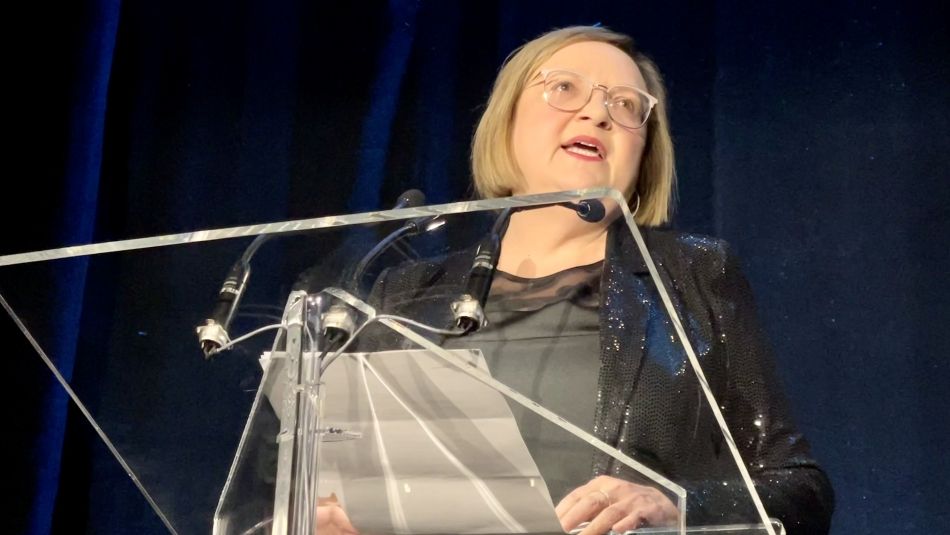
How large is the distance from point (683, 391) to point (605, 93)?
623mm

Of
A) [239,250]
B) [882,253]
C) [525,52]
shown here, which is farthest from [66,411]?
[882,253]

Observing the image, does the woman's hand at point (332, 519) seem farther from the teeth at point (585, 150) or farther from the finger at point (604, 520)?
the teeth at point (585, 150)

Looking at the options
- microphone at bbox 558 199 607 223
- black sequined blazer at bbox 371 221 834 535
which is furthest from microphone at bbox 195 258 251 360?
microphone at bbox 558 199 607 223

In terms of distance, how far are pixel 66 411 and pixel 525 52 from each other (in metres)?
0.94

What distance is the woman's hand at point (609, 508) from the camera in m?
0.78

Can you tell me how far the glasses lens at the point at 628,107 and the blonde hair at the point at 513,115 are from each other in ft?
0.21

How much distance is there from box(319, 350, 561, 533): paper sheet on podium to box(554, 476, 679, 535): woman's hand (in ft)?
0.04

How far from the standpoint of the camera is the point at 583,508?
0.78m

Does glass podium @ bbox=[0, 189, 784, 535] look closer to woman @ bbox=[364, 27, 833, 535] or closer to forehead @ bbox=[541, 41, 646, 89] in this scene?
woman @ bbox=[364, 27, 833, 535]

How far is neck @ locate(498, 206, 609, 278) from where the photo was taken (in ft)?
2.64

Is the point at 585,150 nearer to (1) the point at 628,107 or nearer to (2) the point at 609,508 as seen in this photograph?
(1) the point at 628,107

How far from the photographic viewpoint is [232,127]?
2.03 meters

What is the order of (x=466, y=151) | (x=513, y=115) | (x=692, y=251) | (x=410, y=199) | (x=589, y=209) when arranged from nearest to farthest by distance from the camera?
(x=589, y=209), (x=410, y=199), (x=692, y=251), (x=513, y=115), (x=466, y=151)

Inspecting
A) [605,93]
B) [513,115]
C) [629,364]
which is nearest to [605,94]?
[605,93]
